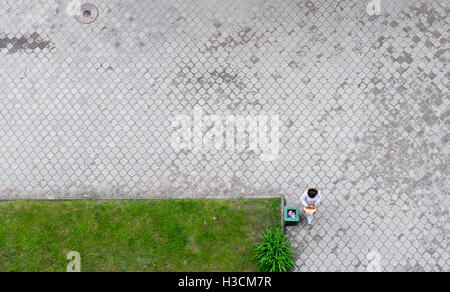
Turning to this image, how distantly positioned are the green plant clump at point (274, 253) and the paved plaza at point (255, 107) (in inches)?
14.9

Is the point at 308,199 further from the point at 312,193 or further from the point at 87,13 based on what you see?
the point at 87,13

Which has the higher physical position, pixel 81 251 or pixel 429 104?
pixel 429 104

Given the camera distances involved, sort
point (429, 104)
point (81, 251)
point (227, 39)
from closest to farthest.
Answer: point (81, 251), point (429, 104), point (227, 39)

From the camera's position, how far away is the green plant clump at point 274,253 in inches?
410

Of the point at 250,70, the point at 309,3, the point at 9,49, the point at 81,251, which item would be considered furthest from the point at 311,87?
the point at 9,49

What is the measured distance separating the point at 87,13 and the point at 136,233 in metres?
6.38

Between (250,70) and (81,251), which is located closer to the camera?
(81,251)

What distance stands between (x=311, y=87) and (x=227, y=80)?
7.19 ft

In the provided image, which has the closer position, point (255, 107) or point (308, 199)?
point (308, 199)

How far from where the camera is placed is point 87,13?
1312 cm

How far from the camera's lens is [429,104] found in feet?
38.9

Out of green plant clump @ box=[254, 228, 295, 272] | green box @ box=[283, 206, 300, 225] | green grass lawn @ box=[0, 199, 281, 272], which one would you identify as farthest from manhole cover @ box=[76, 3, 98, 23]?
green plant clump @ box=[254, 228, 295, 272]

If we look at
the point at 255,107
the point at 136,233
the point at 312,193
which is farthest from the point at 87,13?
the point at 312,193

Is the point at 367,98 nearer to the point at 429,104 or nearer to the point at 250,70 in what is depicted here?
the point at 429,104
